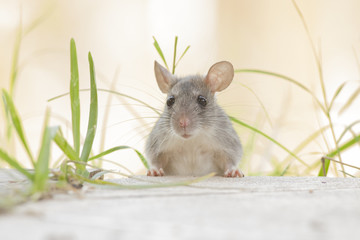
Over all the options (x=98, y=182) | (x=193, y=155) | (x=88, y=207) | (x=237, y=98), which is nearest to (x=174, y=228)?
(x=88, y=207)

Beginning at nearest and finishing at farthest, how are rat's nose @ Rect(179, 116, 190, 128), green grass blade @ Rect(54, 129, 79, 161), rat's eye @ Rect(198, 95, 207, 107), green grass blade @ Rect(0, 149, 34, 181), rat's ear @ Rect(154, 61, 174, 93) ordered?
1. green grass blade @ Rect(0, 149, 34, 181)
2. green grass blade @ Rect(54, 129, 79, 161)
3. rat's nose @ Rect(179, 116, 190, 128)
4. rat's eye @ Rect(198, 95, 207, 107)
5. rat's ear @ Rect(154, 61, 174, 93)

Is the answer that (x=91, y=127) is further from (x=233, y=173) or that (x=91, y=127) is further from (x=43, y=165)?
(x=233, y=173)

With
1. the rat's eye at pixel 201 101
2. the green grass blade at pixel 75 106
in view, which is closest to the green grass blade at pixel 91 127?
the green grass blade at pixel 75 106

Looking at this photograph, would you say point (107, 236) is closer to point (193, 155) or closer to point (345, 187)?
point (345, 187)

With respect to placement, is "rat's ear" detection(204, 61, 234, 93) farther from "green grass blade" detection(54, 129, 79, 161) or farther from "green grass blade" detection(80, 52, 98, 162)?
"green grass blade" detection(54, 129, 79, 161)

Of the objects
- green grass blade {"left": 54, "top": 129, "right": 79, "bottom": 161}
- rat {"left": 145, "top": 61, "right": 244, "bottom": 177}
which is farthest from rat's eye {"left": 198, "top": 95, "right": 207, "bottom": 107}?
green grass blade {"left": 54, "top": 129, "right": 79, "bottom": 161}

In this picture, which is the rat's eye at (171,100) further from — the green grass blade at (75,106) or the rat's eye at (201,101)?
the green grass blade at (75,106)

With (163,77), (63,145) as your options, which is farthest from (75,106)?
(163,77)
